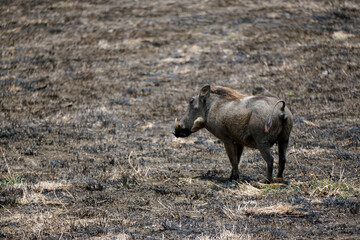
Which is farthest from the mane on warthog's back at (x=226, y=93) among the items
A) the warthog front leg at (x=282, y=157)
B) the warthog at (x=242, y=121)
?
the warthog front leg at (x=282, y=157)

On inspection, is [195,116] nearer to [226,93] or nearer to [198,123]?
[198,123]

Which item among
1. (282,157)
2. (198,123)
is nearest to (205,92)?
(198,123)

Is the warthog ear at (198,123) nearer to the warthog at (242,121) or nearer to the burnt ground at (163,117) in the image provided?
the warthog at (242,121)

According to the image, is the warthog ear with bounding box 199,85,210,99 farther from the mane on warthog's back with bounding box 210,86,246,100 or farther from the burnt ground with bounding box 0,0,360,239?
the burnt ground with bounding box 0,0,360,239

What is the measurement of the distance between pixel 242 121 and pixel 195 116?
1021 millimetres

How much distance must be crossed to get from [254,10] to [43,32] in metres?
6.92

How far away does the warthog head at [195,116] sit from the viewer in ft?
23.7

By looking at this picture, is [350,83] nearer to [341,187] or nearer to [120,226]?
[341,187]

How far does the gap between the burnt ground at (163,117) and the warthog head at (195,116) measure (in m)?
0.62

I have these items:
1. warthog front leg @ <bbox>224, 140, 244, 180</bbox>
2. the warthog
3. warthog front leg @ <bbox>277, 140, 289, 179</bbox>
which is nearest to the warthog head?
the warthog

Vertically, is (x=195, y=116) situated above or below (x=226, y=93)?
below

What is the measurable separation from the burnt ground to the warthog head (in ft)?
2.05

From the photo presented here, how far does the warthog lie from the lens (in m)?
6.31

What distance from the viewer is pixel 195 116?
7383 millimetres
